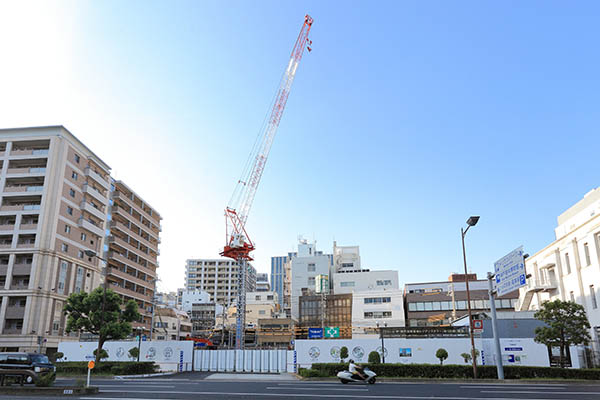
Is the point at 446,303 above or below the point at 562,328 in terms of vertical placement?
above

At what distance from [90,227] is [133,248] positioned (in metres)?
17.7

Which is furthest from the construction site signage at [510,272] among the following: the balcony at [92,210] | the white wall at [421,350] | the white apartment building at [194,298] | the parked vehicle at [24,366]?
the white apartment building at [194,298]

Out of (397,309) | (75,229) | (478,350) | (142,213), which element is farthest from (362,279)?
(478,350)

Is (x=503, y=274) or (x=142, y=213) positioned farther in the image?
(x=142, y=213)

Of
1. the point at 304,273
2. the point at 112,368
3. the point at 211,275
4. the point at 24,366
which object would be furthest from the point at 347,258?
the point at 24,366

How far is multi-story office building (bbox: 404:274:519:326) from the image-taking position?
7725 centimetres

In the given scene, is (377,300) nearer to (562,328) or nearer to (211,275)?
(562,328)

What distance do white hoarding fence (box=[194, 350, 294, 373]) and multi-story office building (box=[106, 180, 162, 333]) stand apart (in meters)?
41.5

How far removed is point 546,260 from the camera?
51.6 m

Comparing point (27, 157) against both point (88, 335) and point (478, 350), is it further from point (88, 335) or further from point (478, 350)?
point (478, 350)

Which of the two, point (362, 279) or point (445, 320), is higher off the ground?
point (362, 279)

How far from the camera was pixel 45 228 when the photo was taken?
209 ft

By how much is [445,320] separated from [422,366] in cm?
4763

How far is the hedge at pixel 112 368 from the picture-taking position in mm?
35125
